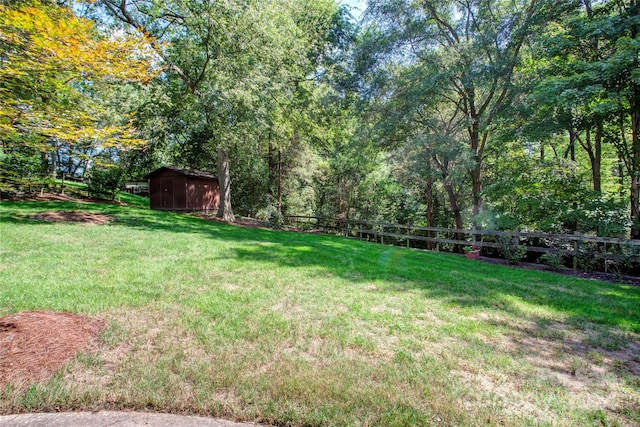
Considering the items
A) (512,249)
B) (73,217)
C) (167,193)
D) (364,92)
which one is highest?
(364,92)

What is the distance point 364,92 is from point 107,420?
13.5m

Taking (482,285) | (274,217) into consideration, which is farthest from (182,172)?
(482,285)

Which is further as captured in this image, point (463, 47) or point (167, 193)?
point (167, 193)

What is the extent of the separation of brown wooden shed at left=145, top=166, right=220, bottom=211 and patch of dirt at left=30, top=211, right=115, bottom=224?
29.0ft

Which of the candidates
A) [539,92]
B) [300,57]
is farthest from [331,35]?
[539,92]

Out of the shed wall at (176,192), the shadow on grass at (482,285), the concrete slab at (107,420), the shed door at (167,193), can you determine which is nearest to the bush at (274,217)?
the shed wall at (176,192)

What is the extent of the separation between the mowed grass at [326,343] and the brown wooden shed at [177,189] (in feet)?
45.8

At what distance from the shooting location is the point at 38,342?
2.68 m

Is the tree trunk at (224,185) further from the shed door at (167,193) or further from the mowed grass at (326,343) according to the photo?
the mowed grass at (326,343)

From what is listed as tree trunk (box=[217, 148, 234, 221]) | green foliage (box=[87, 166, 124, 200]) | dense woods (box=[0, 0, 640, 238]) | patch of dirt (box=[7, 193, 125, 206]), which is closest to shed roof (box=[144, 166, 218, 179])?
dense woods (box=[0, 0, 640, 238])

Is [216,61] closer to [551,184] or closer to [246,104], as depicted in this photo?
[246,104]

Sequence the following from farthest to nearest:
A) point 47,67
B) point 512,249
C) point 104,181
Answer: point 104,181
point 512,249
point 47,67

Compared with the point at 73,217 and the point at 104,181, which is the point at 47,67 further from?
the point at 104,181

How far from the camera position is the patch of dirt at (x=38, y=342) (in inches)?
92.3
